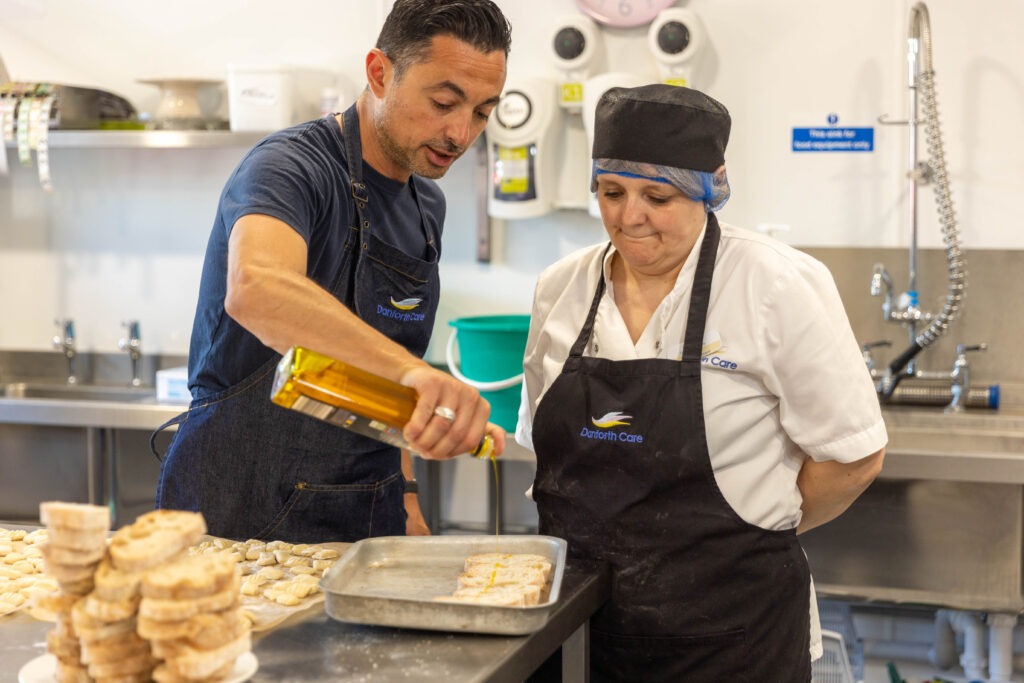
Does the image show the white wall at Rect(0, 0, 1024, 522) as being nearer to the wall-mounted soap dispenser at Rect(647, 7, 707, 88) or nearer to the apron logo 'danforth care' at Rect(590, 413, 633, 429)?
the wall-mounted soap dispenser at Rect(647, 7, 707, 88)

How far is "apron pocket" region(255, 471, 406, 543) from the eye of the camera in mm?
2062

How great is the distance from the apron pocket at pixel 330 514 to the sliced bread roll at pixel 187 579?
2.61 ft

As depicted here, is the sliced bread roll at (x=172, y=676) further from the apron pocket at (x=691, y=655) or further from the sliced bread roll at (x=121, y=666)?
the apron pocket at (x=691, y=655)

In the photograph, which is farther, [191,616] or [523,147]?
[523,147]

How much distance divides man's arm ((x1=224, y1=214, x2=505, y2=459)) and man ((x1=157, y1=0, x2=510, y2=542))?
0.71 feet

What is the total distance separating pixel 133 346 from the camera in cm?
427

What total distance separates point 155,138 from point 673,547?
260 cm

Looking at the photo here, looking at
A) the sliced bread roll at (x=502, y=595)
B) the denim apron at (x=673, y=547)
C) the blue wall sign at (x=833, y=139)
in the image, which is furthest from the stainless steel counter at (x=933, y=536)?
the sliced bread roll at (x=502, y=595)

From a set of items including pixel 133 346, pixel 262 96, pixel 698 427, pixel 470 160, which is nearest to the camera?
pixel 698 427

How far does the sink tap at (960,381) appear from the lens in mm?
3605

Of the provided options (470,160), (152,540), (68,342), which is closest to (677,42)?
(470,160)

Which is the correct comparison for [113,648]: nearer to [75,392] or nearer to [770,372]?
[770,372]

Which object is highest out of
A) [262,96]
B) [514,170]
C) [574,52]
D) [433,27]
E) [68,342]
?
[574,52]

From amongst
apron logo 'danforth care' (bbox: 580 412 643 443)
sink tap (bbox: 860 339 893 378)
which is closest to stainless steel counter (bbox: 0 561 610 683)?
apron logo 'danforth care' (bbox: 580 412 643 443)
